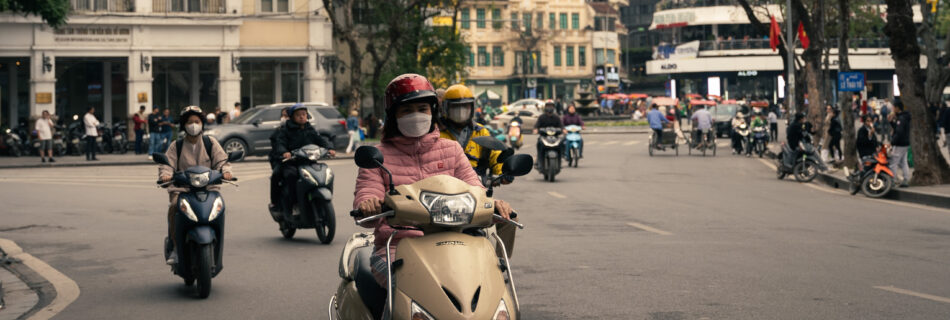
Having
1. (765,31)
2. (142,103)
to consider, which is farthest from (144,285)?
(142,103)

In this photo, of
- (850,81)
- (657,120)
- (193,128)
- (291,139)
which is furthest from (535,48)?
(193,128)

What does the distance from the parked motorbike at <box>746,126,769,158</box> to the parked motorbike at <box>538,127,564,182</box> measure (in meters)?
14.0

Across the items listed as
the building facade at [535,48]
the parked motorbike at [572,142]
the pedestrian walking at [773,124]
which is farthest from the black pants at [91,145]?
the building facade at [535,48]

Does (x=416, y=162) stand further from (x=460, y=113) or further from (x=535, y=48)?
(x=535, y=48)

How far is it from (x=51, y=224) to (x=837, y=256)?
988cm

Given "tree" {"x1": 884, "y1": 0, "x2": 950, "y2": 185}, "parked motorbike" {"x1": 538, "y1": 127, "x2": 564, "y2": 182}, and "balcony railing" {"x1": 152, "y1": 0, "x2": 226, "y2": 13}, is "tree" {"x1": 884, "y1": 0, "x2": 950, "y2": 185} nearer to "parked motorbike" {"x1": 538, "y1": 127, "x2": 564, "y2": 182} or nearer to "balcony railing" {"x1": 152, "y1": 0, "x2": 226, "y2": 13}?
"parked motorbike" {"x1": 538, "y1": 127, "x2": 564, "y2": 182}

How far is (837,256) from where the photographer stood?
11.2 m

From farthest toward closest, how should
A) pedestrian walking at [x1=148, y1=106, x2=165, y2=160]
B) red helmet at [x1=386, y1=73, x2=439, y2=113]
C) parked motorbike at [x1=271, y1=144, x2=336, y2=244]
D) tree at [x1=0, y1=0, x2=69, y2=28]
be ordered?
pedestrian walking at [x1=148, y1=106, x2=165, y2=160] → tree at [x1=0, y1=0, x2=69, y2=28] → parked motorbike at [x1=271, y1=144, x2=336, y2=244] → red helmet at [x1=386, y1=73, x2=439, y2=113]

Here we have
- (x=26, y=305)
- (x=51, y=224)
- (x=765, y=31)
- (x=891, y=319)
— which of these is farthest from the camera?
(x=765, y=31)

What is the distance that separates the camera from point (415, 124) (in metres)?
5.62

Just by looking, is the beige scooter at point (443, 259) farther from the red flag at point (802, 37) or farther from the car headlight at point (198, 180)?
the red flag at point (802, 37)

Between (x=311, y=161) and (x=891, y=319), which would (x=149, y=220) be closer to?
(x=311, y=161)

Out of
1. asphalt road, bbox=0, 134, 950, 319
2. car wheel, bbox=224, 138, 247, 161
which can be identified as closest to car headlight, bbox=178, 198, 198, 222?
asphalt road, bbox=0, 134, 950, 319

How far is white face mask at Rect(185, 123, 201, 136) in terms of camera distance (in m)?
9.93
